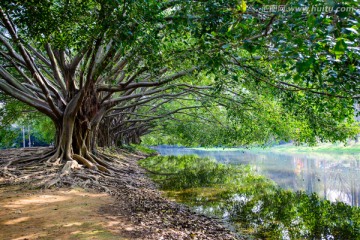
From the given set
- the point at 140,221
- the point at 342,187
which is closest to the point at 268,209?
the point at 140,221

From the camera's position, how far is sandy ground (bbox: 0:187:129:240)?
3902 mm

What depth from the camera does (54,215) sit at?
4715 millimetres

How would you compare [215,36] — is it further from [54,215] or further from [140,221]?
[54,215]

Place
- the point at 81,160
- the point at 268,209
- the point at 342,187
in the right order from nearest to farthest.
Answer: the point at 268,209 → the point at 81,160 → the point at 342,187

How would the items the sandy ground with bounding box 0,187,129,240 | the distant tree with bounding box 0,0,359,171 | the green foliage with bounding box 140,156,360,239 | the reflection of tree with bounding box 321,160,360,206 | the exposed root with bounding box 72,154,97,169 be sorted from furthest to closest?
1. the reflection of tree with bounding box 321,160,360,206
2. the exposed root with bounding box 72,154,97,169
3. the green foliage with bounding box 140,156,360,239
4. the sandy ground with bounding box 0,187,129,240
5. the distant tree with bounding box 0,0,359,171

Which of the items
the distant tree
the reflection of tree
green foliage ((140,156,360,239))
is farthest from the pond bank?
the reflection of tree

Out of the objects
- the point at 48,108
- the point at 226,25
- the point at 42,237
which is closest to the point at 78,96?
the point at 48,108

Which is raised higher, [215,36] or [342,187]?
[215,36]

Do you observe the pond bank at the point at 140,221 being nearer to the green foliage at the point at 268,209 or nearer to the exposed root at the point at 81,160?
the green foliage at the point at 268,209

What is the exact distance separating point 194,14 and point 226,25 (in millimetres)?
1133

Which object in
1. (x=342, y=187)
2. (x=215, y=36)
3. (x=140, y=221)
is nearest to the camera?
(x=215, y=36)

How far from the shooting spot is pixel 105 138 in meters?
18.2

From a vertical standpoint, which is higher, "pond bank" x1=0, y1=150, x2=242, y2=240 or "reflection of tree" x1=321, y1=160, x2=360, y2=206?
"pond bank" x1=0, y1=150, x2=242, y2=240

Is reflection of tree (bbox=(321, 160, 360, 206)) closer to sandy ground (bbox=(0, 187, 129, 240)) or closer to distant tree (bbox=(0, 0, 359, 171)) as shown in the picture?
distant tree (bbox=(0, 0, 359, 171))
